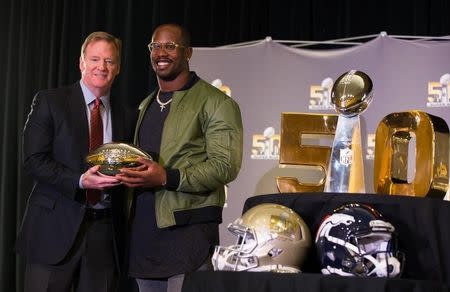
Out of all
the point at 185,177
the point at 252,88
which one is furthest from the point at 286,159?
the point at 252,88

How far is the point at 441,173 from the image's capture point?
2.57m

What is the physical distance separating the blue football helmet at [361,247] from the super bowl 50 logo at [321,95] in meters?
2.39

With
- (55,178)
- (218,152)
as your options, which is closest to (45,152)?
(55,178)

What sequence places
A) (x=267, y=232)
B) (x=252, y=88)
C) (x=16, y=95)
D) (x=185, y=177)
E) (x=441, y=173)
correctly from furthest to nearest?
(x=16, y=95) < (x=252, y=88) < (x=185, y=177) < (x=441, y=173) < (x=267, y=232)

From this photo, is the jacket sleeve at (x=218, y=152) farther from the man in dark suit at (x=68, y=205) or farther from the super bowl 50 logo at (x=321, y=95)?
the super bowl 50 logo at (x=321, y=95)

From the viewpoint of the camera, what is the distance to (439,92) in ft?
14.6

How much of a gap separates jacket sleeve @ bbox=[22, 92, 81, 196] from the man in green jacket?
0.73ft

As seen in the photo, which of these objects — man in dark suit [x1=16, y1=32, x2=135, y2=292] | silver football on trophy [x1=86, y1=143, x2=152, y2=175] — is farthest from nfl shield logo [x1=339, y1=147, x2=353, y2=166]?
man in dark suit [x1=16, y1=32, x2=135, y2=292]

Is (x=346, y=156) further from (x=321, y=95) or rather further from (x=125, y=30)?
(x=125, y=30)

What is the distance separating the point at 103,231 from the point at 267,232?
917 mm

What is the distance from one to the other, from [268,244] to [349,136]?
470 mm

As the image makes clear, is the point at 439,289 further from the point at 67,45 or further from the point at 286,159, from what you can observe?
the point at 67,45

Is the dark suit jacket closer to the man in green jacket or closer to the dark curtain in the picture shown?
the man in green jacket

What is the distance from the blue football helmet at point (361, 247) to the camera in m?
2.16
